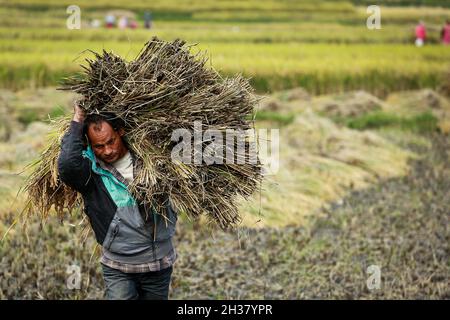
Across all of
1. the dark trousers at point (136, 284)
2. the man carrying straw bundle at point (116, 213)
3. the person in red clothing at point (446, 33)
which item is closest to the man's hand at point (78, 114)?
the man carrying straw bundle at point (116, 213)

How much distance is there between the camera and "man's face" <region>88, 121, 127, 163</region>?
321cm

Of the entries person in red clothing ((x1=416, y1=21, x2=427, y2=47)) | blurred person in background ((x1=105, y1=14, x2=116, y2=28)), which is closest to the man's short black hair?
blurred person in background ((x1=105, y1=14, x2=116, y2=28))

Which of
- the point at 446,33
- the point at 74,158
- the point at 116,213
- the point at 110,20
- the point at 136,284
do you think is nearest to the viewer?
the point at 74,158

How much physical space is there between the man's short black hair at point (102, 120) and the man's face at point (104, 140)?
17 millimetres

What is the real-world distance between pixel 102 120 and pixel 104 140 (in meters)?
0.10

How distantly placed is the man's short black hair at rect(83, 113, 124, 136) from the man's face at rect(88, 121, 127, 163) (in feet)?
0.06

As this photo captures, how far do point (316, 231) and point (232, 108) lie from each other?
10.7 feet

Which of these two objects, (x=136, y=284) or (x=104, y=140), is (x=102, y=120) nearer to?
(x=104, y=140)

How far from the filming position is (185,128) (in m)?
3.36

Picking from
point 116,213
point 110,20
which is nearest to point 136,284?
point 116,213

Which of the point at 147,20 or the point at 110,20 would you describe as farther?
the point at 147,20

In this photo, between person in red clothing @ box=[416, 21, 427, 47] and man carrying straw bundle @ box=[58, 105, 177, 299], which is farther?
person in red clothing @ box=[416, 21, 427, 47]

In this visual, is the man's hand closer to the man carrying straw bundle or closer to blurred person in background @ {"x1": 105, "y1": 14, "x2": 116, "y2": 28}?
the man carrying straw bundle

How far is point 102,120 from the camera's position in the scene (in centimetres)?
323
